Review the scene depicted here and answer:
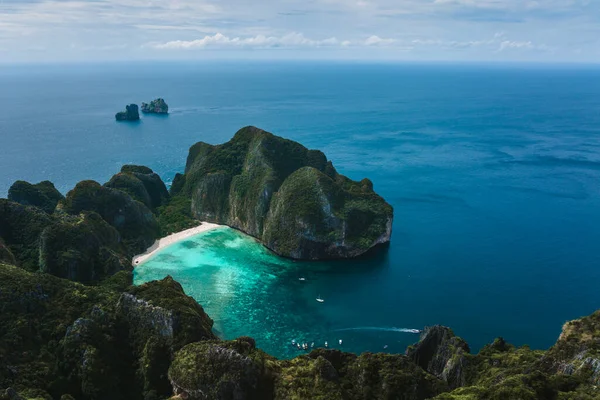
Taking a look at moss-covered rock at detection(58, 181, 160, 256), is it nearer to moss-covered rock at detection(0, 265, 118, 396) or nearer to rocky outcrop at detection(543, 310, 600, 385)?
moss-covered rock at detection(0, 265, 118, 396)

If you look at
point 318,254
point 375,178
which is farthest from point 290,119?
point 318,254

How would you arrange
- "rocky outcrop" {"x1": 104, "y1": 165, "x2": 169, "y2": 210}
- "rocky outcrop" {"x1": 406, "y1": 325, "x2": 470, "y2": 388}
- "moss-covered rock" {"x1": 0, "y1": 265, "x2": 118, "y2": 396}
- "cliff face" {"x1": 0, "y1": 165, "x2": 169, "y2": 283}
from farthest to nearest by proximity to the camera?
"rocky outcrop" {"x1": 104, "y1": 165, "x2": 169, "y2": 210}, "cliff face" {"x1": 0, "y1": 165, "x2": 169, "y2": 283}, "rocky outcrop" {"x1": 406, "y1": 325, "x2": 470, "y2": 388}, "moss-covered rock" {"x1": 0, "y1": 265, "x2": 118, "y2": 396}

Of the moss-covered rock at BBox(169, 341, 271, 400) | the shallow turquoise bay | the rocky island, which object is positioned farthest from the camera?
the shallow turquoise bay

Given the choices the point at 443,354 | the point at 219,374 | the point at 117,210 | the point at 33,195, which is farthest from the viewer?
the point at 33,195

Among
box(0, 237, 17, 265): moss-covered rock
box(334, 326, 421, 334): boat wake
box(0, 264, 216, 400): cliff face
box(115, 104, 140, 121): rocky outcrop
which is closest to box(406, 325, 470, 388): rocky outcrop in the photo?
box(334, 326, 421, 334): boat wake

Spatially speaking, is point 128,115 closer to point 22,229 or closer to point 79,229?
point 22,229

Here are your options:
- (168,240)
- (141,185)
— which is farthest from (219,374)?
(141,185)

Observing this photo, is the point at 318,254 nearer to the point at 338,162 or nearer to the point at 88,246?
the point at 88,246
